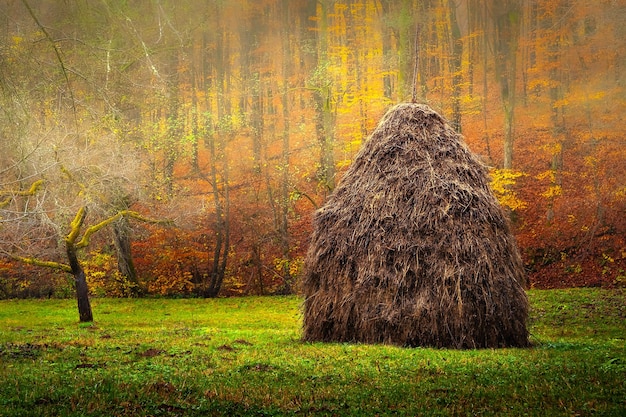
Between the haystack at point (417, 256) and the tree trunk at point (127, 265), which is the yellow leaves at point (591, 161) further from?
the tree trunk at point (127, 265)

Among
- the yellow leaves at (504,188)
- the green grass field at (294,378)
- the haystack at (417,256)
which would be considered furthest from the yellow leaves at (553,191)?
the haystack at (417,256)

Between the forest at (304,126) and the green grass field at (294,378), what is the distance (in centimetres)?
1405

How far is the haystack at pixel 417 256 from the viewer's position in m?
12.5

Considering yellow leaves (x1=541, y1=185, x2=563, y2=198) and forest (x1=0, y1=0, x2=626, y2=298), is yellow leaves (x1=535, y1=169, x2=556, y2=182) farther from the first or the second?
yellow leaves (x1=541, y1=185, x2=563, y2=198)

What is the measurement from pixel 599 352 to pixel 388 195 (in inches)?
198

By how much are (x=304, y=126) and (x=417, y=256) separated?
27.9 metres

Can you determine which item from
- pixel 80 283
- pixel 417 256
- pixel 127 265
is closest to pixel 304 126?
pixel 127 265

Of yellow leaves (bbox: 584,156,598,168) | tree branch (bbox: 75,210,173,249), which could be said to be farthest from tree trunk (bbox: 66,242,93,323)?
yellow leaves (bbox: 584,156,598,168)

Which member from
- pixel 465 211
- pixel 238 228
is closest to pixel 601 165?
pixel 238 228

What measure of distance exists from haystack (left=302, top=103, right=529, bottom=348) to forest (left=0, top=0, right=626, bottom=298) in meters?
13.6

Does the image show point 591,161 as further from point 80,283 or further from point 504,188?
point 80,283

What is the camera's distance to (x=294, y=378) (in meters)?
8.55

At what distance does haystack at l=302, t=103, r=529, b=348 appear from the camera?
41.1ft

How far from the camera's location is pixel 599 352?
36.3 feet
